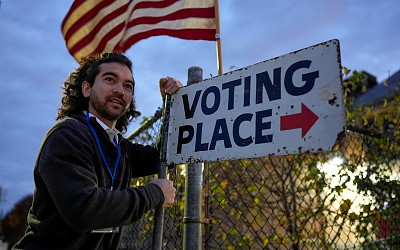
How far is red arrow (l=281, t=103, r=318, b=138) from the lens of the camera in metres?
1.39

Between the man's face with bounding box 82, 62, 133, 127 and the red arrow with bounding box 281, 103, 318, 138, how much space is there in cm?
99

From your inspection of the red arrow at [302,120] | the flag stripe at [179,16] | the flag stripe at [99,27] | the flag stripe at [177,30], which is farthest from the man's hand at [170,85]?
the flag stripe at [99,27]

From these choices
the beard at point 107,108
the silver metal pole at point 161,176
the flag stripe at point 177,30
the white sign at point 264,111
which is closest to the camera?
the white sign at point 264,111

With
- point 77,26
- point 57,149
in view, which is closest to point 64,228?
point 57,149

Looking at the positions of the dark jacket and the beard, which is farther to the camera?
the beard

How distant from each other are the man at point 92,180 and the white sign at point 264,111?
0.74 ft

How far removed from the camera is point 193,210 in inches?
71.4

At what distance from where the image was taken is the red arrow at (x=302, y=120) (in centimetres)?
139

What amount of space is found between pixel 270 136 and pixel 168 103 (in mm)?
703

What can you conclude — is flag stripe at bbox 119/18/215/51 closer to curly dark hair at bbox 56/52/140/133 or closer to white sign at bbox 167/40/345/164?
curly dark hair at bbox 56/52/140/133

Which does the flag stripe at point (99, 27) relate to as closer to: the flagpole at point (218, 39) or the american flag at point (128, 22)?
the american flag at point (128, 22)

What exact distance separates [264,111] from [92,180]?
843 millimetres

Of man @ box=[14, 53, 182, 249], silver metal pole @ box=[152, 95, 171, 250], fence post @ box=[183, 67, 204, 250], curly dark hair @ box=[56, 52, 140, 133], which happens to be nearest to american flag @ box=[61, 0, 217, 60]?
curly dark hair @ box=[56, 52, 140, 133]

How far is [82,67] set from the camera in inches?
94.4
